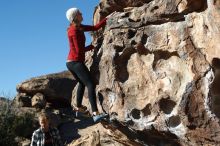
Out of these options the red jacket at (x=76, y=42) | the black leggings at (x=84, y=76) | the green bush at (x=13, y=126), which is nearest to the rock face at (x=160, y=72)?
the black leggings at (x=84, y=76)

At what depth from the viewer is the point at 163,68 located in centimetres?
1201

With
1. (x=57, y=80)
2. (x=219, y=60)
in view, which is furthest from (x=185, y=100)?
(x=57, y=80)

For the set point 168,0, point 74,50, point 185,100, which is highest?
point 168,0

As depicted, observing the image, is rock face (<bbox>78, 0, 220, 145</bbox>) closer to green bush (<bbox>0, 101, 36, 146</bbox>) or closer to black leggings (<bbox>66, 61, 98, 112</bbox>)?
black leggings (<bbox>66, 61, 98, 112</bbox>)

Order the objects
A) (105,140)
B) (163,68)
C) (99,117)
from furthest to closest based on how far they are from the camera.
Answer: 1. (105,140)
2. (99,117)
3. (163,68)

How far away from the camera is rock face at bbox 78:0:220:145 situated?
437 inches

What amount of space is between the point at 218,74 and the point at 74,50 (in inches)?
155

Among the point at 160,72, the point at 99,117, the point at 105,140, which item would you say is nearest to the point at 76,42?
the point at 99,117

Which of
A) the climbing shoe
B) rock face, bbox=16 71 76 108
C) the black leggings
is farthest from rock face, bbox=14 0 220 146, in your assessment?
rock face, bbox=16 71 76 108

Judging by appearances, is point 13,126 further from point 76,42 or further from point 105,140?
point 76,42

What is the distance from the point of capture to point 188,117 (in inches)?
447

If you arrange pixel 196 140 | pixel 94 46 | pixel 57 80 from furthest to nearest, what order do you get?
pixel 57 80 < pixel 94 46 < pixel 196 140

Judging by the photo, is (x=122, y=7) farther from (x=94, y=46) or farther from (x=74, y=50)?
(x=74, y=50)

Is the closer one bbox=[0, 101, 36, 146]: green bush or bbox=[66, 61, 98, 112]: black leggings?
bbox=[66, 61, 98, 112]: black leggings
